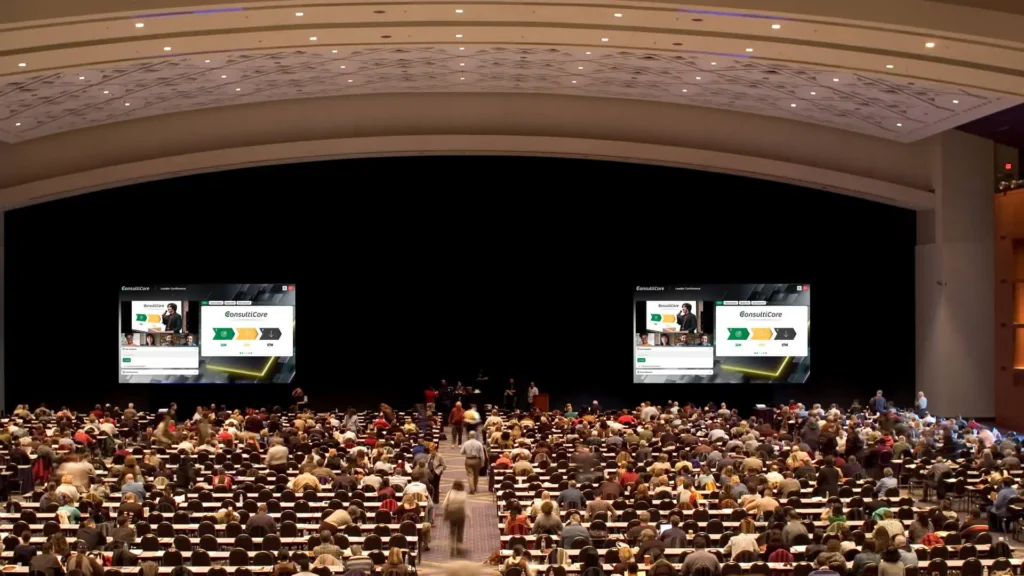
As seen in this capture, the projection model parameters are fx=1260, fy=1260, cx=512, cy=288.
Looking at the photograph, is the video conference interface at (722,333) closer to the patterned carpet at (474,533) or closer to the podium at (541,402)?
the podium at (541,402)

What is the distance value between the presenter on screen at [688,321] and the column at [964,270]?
22.6 feet

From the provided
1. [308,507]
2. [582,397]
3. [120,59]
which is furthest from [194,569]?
[582,397]

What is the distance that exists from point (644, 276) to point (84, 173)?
53.4ft

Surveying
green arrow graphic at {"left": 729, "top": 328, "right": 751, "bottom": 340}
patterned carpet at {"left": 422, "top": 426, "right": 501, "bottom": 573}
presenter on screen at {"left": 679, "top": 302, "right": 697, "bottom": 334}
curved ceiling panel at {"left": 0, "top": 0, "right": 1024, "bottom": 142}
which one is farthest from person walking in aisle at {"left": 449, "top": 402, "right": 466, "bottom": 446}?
green arrow graphic at {"left": 729, "top": 328, "right": 751, "bottom": 340}

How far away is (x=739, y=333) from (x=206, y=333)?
1530 cm

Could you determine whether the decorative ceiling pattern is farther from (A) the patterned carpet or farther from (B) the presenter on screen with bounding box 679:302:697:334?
(A) the patterned carpet

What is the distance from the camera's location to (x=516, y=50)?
28703 millimetres

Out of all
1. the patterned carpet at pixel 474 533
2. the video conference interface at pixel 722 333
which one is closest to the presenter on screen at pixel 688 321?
the video conference interface at pixel 722 333

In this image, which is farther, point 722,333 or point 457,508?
point 722,333

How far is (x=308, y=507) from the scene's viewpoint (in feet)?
55.7

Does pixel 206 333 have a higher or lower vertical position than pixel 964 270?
lower

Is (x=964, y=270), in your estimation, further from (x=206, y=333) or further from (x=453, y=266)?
(x=206, y=333)

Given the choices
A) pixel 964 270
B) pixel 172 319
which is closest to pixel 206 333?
pixel 172 319

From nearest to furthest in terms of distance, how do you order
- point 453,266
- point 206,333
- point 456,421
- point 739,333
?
1. point 456,421
2. point 206,333
3. point 739,333
4. point 453,266
